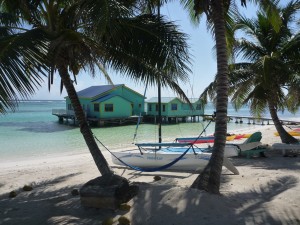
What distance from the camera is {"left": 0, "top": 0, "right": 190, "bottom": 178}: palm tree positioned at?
6.16 m

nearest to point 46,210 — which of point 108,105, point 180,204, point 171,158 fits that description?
point 180,204

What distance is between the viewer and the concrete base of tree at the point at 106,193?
18.4 ft

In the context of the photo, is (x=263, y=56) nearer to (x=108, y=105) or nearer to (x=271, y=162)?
(x=271, y=162)

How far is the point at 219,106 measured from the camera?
6.35m

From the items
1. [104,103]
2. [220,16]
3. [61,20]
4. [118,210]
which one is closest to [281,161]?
[220,16]

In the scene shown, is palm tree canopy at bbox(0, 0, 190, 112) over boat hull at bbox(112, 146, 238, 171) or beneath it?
over

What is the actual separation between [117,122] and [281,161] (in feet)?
93.8

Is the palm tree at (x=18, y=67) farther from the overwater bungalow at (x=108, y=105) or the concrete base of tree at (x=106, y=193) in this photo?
the overwater bungalow at (x=108, y=105)

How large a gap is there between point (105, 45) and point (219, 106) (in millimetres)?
2881

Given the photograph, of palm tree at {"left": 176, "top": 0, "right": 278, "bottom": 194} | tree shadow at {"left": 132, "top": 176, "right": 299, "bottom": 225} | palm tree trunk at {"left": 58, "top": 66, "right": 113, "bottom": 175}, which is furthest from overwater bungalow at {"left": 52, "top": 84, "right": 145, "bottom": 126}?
tree shadow at {"left": 132, "top": 176, "right": 299, "bottom": 225}

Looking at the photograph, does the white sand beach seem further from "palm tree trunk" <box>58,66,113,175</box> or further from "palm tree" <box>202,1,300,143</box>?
"palm tree" <box>202,1,300,143</box>

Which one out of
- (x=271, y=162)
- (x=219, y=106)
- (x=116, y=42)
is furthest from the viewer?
(x=271, y=162)

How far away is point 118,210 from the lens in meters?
5.60

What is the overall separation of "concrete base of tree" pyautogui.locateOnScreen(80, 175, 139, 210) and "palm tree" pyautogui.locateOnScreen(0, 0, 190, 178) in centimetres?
47
